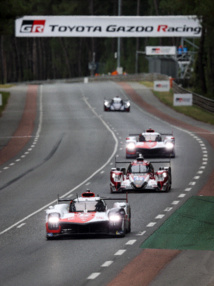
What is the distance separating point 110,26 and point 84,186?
6283 cm

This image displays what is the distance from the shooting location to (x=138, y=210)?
1141 inches

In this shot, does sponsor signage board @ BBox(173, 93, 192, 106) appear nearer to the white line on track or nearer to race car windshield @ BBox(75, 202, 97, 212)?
race car windshield @ BBox(75, 202, 97, 212)

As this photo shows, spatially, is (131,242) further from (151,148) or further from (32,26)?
(32,26)

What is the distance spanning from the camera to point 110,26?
97312mm

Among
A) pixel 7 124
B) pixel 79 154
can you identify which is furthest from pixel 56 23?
pixel 79 154

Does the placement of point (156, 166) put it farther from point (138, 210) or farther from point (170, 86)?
point (170, 86)

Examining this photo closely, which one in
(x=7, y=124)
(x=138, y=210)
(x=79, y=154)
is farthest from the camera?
(x=7, y=124)

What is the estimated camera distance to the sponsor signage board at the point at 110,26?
318 ft

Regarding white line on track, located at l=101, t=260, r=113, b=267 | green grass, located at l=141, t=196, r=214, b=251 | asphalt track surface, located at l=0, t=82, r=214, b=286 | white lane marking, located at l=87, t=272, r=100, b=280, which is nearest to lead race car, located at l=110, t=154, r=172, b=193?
asphalt track surface, located at l=0, t=82, r=214, b=286

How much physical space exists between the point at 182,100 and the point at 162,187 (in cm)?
4905

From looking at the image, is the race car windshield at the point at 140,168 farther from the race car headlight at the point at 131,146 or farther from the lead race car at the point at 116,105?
the lead race car at the point at 116,105

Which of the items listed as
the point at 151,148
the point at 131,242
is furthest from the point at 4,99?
the point at 131,242

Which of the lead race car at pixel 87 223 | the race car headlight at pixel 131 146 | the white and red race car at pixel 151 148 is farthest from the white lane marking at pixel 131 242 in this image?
the race car headlight at pixel 131 146

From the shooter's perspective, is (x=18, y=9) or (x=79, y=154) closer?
(x=79, y=154)
